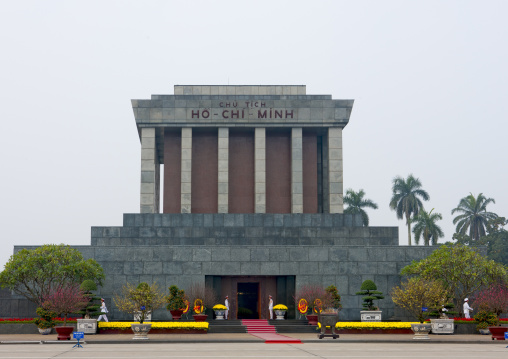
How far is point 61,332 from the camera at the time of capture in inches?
1388

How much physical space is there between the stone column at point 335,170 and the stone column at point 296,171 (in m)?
2.42

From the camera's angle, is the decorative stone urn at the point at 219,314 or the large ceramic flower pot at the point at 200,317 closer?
the large ceramic flower pot at the point at 200,317

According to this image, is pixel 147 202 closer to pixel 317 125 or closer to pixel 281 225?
pixel 281 225

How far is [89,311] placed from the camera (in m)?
39.8

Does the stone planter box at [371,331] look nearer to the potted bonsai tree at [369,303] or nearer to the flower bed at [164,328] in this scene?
the potted bonsai tree at [369,303]

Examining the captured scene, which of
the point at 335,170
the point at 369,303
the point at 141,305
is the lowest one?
the point at 369,303

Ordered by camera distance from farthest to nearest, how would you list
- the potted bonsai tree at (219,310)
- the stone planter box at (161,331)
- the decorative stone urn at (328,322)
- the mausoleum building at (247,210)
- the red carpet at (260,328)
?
the mausoleum building at (247,210)
the potted bonsai tree at (219,310)
the stone planter box at (161,331)
the red carpet at (260,328)
the decorative stone urn at (328,322)

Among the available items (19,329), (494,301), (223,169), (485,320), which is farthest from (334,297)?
(19,329)

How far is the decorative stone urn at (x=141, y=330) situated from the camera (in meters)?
35.4

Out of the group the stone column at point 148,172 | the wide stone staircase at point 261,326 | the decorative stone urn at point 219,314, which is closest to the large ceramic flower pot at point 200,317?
the wide stone staircase at point 261,326

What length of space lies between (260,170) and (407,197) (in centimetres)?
5402
